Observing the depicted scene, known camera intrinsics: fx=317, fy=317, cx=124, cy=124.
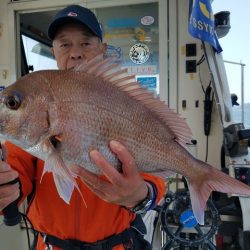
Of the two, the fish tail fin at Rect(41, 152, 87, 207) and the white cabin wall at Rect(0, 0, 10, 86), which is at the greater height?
the white cabin wall at Rect(0, 0, 10, 86)

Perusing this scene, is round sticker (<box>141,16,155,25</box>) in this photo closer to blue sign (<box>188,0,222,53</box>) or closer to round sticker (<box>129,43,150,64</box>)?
round sticker (<box>129,43,150,64</box>)

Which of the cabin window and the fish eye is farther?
the cabin window

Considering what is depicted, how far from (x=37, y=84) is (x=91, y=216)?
62cm

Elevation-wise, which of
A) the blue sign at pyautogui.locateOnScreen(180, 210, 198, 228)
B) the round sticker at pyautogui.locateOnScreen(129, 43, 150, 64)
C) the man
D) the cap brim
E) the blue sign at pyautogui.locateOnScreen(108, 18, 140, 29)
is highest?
the blue sign at pyautogui.locateOnScreen(108, 18, 140, 29)

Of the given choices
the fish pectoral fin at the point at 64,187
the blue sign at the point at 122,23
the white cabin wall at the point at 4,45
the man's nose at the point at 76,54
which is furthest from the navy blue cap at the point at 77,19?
the white cabin wall at the point at 4,45

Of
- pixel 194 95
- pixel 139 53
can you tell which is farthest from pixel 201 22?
pixel 139 53

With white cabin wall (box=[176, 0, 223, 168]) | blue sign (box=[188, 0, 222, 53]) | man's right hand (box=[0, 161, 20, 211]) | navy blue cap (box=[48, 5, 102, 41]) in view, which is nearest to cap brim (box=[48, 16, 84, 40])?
navy blue cap (box=[48, 5, 102, 41])

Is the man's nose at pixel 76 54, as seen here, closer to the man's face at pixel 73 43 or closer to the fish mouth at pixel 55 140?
the man's face at pixel 73 43

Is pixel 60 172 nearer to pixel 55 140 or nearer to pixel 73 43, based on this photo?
pixel 55 140

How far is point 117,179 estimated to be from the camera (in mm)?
902

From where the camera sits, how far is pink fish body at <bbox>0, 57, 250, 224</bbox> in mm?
807

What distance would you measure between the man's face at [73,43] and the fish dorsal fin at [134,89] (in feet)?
1.43

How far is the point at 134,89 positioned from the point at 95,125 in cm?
16

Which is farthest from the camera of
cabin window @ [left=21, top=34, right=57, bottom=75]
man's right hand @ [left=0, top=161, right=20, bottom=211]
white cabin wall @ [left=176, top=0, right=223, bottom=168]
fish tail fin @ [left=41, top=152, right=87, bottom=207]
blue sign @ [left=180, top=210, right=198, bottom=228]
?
cabin window @ [left=21, top=34, right=57, bottom=75]
